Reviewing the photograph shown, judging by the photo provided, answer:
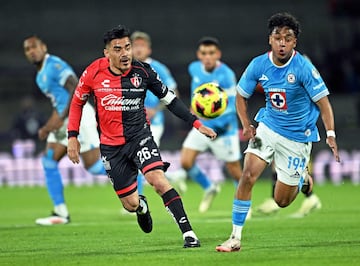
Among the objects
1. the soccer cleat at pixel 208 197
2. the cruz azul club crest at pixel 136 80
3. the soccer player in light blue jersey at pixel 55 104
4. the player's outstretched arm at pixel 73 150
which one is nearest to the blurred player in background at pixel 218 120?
the soccer cleat at pixel 208 197

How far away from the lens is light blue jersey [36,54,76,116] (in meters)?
13.2

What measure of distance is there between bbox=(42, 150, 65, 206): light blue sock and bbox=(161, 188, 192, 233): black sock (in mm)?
3967

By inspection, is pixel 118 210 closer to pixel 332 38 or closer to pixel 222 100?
pixel 222 100

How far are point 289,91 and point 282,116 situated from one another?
364mm

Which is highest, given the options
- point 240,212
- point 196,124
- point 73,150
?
point 196,124

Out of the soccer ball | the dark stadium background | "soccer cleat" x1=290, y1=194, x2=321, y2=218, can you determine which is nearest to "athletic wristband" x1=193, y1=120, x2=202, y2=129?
the soccer ball

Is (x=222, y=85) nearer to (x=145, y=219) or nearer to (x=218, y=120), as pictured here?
(x=218, y=120)

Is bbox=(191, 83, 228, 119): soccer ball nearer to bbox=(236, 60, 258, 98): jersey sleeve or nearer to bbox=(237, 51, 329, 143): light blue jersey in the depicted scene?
bbox=(237, 51, 329, 143): light blue jersey

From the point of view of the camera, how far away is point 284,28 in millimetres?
9477

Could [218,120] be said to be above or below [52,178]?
above

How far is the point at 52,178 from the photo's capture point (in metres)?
13.4

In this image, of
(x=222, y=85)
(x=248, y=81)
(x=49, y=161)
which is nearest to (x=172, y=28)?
(x=222, y=85)

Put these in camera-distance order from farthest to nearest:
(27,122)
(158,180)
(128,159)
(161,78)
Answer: (27,122) → (161,78) → (128,159) → (158,180)

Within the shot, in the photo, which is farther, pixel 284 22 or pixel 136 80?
pixel 136 80
